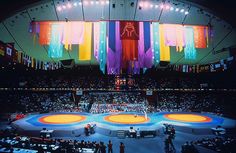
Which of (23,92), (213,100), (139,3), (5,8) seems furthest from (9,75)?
(213,100)

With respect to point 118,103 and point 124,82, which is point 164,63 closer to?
point 124,82

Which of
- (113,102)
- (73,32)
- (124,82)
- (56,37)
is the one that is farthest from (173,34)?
(124,82)

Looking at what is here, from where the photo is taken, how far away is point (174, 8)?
1989 cm

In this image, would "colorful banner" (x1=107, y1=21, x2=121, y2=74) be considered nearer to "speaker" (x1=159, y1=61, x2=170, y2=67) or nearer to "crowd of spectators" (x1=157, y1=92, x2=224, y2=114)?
"crowd of spectators" (x1=157, y1=92, x2=224, y2=114)

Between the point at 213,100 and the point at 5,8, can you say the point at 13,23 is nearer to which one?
the point at 5,8

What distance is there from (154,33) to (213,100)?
73.2 feet

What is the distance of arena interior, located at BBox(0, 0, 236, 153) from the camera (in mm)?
15305

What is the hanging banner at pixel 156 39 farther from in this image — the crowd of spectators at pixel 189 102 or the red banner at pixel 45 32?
the crowd of spectators at pixel 189 102

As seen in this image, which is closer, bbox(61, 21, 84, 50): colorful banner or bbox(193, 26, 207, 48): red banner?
bbox(61, 21, 84, 50): colorful banner

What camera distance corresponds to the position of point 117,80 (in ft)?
119

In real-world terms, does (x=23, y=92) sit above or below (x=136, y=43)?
below

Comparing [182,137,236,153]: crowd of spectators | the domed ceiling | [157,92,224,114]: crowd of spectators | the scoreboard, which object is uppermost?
the domed ceiling

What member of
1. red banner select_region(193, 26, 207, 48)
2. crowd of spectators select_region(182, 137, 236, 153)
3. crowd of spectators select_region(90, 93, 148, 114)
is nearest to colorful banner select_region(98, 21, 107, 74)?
red banner select_region(193, 26, 207, 48)

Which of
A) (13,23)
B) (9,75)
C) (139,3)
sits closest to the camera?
(139,3)
